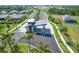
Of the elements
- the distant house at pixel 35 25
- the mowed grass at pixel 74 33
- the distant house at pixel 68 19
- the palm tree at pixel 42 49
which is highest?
the distant house at pixel 68 19

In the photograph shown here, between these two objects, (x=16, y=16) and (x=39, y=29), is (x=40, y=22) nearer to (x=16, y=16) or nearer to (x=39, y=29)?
(x=39, y=29)

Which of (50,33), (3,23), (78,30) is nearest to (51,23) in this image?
(50,33)

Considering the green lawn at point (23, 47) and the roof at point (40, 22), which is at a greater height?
the roof at point (40, 22)

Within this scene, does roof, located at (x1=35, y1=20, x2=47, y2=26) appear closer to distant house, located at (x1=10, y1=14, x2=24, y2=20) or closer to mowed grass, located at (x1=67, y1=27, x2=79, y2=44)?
distant house, located at (x1=10, y1=14, x2=24, y2=20)

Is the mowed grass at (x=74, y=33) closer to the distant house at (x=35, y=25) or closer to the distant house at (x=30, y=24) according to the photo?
the distant house at (x=35, y=25)

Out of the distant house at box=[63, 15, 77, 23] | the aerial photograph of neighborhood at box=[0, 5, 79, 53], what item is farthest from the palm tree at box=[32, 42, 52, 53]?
the distant house at box=[63, 15, 77, 23]

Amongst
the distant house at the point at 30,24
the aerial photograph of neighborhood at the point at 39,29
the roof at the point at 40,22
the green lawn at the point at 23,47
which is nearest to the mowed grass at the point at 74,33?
the aerial photograph of neighborhood at the point at 39,29

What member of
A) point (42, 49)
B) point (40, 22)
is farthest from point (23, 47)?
point (40, 22)

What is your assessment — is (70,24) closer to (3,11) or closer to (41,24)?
(41,24)

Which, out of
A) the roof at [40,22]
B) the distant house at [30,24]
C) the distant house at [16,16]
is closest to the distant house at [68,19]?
the roof at [40,22]
